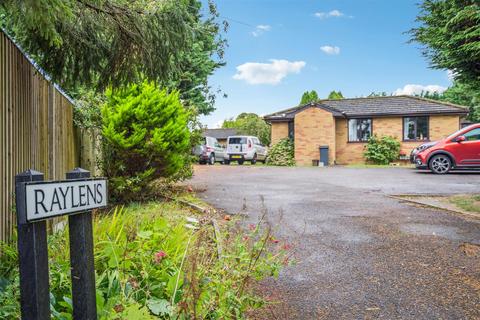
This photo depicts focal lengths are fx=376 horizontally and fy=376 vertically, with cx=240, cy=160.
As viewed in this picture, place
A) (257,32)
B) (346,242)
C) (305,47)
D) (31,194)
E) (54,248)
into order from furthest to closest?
(305,47), (257,32), (346,242), (54,248), (31,194)

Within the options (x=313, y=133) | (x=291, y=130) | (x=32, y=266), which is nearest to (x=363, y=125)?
(x=313, y=133)

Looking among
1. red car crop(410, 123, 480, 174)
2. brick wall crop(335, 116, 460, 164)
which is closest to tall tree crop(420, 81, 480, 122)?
brick wall crop(335, 116, 460, 164)

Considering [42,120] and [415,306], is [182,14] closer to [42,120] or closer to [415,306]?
[42,120]

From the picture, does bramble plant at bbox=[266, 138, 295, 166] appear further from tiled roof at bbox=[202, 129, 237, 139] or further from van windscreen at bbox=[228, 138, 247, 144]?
tiled roof at bbox=[202, 129, 237, 139]

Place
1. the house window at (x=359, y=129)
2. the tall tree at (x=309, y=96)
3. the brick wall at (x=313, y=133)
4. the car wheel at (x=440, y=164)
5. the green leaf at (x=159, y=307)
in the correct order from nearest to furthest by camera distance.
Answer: the green leaf at (x=159, y=307) → the car wheel at (x=440, y=164) → the brick wall at (x=313, y=133) → the house window at (x=359, y=129) → the tall tree at (x=309, y=96)

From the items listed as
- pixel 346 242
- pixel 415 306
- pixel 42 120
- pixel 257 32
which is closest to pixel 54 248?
pixel 42 120

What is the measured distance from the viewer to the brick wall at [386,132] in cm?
2458

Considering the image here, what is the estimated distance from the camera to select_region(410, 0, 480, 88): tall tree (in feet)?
20.3

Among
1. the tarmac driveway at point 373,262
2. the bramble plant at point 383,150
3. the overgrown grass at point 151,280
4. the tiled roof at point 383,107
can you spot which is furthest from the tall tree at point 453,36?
the tiled roof at point 383,107

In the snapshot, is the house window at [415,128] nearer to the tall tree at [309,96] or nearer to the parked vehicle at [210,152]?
the parked vehicle at [210,152]

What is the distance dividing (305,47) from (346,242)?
19.4 meters

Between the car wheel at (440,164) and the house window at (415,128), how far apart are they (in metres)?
10.4

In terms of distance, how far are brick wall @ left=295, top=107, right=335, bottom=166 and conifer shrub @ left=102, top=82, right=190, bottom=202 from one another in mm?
19147

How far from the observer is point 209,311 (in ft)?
8.19
